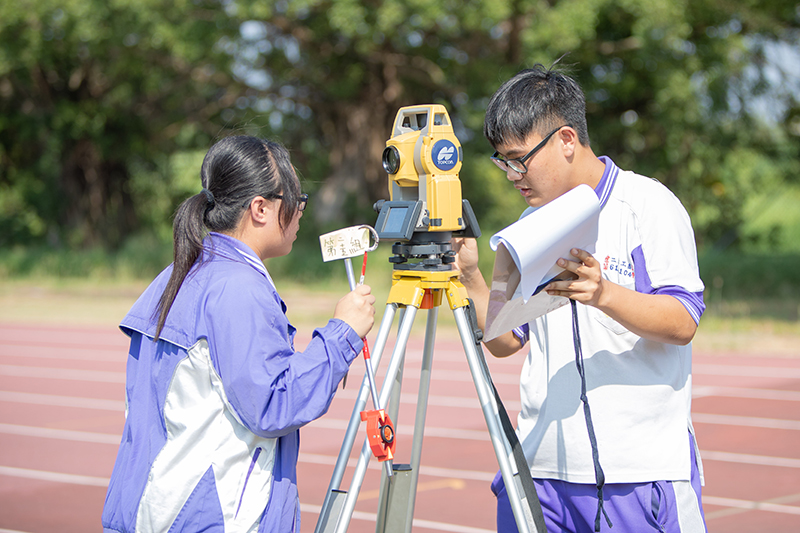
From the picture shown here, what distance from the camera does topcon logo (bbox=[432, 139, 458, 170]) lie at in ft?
7.57

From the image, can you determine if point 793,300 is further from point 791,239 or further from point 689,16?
point 689,16

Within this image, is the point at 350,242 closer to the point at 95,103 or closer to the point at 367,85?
the point at 367,85

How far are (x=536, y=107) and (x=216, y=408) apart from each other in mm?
1054

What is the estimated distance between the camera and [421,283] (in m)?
2.34

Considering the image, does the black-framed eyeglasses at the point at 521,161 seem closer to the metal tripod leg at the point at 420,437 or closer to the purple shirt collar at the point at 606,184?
the purple shirt collar at the point at 606,184

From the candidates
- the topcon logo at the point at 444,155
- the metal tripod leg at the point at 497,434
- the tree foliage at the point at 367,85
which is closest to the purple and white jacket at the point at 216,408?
the metal tripod leg at the point at 497,434

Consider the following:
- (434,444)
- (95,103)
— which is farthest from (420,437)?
(95,103)

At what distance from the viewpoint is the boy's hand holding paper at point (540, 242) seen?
1767 mm

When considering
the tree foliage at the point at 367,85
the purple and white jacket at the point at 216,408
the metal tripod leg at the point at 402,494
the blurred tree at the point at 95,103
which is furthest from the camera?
the blurred tree at the point at 95,103

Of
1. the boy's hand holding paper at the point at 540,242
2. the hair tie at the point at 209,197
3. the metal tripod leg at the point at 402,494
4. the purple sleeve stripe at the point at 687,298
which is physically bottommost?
the metal tripod leg at the point at 402,494

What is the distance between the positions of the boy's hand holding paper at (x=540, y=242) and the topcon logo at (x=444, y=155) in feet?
1.60

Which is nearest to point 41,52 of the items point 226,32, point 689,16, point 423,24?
point 226,32

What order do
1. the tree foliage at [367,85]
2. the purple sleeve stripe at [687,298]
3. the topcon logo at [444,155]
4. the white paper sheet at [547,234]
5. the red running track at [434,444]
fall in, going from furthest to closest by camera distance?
the tree foliage at [367,85]
the red running track at [434,444]
the topcon logo at [444,155]
the purple sleeve stripe at [687,298]
the white paper sheet at [547,234]

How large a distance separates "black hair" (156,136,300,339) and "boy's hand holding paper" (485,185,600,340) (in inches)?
24.3
